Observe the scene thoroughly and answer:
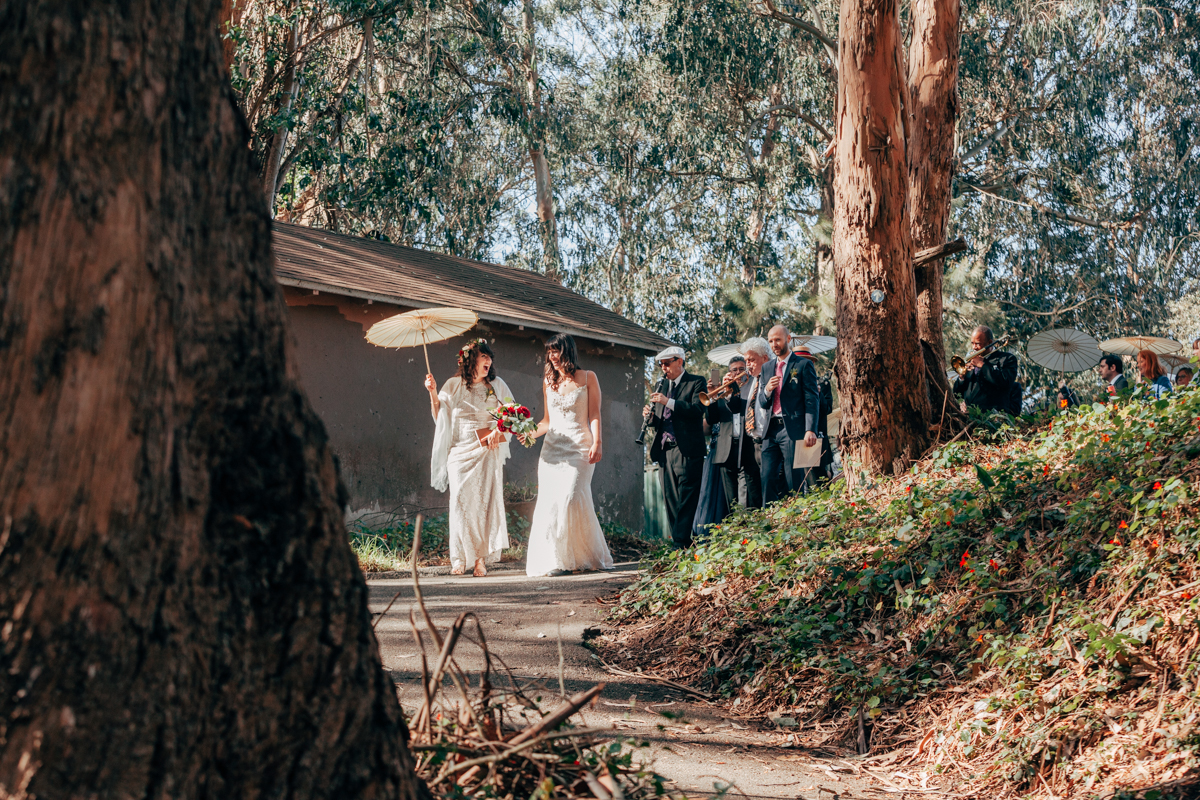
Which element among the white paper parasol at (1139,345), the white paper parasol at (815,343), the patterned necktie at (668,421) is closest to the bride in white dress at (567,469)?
the patterned necktie at (668,421)

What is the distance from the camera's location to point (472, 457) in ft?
33.3

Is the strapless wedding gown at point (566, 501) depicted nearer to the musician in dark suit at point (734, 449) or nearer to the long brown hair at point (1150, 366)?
Answer: the musician in dark suit at point (734, 449)

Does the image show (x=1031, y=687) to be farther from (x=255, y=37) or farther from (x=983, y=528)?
(x=255, y=37)

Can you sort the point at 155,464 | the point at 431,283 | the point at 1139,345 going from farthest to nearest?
the point at 431,283 < the point at 1139,345 < the point at 155,464

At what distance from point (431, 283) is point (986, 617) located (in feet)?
38.3

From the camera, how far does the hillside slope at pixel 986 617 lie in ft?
12.5

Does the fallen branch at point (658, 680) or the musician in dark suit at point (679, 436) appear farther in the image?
the musician in dark suit at point (679, 436)

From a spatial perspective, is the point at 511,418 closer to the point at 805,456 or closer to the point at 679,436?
the point at 679,436

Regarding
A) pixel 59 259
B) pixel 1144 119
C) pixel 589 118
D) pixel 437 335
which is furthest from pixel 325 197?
pixel 1144 119

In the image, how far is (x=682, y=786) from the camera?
358 centimetres

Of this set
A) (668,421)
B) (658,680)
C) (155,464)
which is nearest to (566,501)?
(668,421)

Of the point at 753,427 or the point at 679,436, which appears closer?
the point at 753,427

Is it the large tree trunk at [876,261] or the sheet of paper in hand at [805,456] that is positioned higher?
the large tree trunk at [876,261]

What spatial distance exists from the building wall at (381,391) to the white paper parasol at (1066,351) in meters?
7.24
